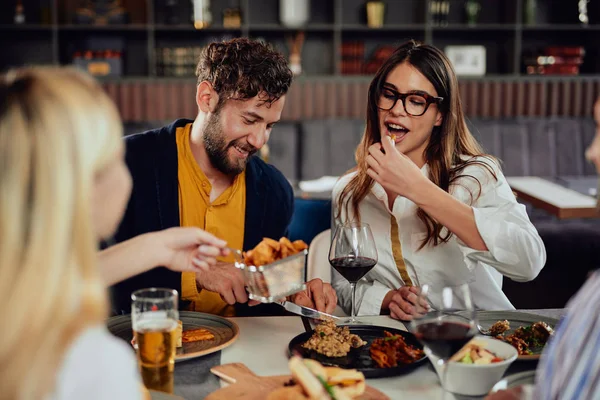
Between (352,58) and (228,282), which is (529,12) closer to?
(352,58)

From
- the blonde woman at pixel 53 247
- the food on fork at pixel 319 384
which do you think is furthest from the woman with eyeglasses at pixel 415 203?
the blonde woman at pixel 53 247

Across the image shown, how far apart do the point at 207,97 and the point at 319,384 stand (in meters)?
1.21

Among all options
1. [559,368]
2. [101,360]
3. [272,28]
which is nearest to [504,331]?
[559,368]

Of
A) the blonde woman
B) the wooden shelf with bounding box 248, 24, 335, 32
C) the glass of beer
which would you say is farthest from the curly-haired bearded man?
the wooden shelf with bounding box 248, 24, 335, 32

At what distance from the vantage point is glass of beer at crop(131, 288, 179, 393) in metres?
1.26

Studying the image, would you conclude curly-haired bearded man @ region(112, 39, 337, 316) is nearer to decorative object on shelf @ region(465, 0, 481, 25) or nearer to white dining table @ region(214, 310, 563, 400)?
white dining table @ region(214, 310, 563, 400)

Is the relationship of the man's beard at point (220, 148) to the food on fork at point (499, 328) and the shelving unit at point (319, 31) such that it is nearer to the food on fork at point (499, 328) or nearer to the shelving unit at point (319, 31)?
the food on fork at point (499, 328)

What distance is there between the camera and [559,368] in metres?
0.95

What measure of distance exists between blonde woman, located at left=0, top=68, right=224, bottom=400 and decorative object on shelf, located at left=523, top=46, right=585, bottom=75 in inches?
206

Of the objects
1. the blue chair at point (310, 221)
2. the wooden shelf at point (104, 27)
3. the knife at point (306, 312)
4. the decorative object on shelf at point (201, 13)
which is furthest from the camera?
the decorative object on shelf at point (201, 13)

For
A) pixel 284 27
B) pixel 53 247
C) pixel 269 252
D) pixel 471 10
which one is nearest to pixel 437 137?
pixel 269 252

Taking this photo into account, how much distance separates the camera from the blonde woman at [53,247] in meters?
0.76

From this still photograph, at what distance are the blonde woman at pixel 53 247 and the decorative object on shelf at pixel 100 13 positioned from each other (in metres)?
4.79

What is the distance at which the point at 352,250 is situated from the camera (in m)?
1.57
